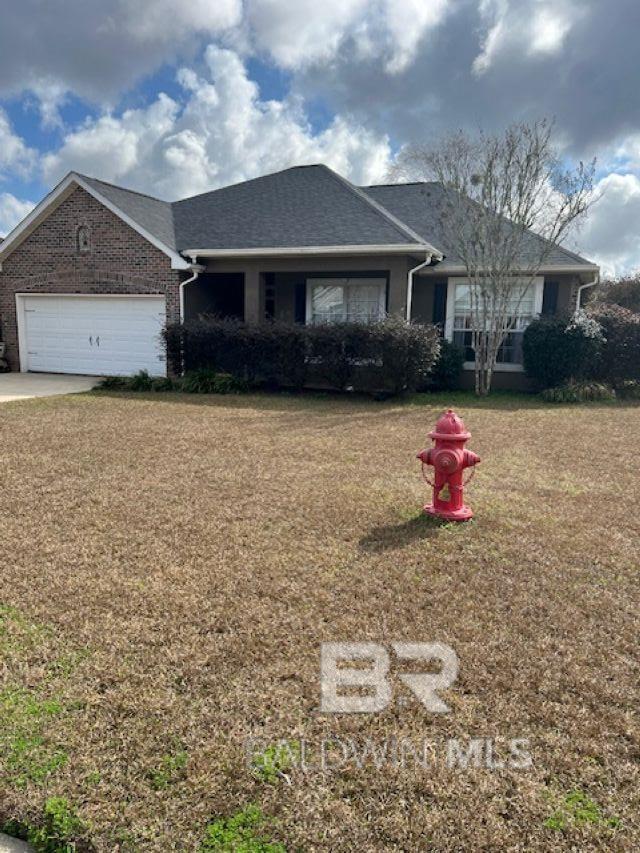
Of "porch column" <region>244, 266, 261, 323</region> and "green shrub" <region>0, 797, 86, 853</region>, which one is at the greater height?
Answer: "porch column" <region>244, 266, 261, 323</region>

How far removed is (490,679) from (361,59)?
61.8ft

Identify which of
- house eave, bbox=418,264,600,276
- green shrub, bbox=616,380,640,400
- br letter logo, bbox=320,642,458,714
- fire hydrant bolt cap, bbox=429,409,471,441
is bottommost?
br letter logo, bbox=320,642,458,714

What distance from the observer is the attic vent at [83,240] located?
14.7 metres

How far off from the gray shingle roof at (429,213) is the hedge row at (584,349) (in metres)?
1.52

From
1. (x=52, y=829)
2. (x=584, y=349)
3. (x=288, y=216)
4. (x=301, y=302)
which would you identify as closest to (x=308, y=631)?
(x=52, y=829)

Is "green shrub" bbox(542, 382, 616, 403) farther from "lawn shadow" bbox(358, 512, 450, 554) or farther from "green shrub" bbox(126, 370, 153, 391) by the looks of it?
"green shrub" bbox(126, 370, 153, 391)

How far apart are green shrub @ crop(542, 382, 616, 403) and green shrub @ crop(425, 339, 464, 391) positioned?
2076mm

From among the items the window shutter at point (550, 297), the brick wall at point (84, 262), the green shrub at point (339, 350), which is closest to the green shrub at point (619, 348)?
the window shutter at point (550, 297)

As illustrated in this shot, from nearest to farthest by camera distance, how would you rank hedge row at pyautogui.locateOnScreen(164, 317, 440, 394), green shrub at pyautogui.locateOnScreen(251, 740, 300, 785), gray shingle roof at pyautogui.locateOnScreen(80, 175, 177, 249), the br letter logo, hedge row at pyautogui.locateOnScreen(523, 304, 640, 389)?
1. green shrub at pyautogui.locateOnScreen(251, 740, 300, 785)
2. the br letter logo
3. hedge row at pyautogui.locateOnScreen(164, 317, 440, 394)
4. hedge row at pyautogui.locateOnScreen(523, 304, 640, 389)
5. gray shingle roof at pyautogui.locateOnScreen(80, 175, 177, 249)

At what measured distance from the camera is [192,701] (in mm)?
2498

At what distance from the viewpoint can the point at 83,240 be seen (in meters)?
14.8

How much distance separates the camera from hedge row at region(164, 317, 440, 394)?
11820 millimetres

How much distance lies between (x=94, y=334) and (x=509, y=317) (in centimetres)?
1104

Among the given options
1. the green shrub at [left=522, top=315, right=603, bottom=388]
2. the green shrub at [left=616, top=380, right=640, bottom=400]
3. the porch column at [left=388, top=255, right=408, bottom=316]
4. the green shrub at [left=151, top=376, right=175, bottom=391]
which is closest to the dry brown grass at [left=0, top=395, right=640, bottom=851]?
the green shrub at [left=151, top=376, right=175, bottom=391]
